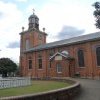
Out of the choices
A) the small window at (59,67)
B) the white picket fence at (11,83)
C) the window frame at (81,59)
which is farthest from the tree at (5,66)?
the white picket fence at (11,83)

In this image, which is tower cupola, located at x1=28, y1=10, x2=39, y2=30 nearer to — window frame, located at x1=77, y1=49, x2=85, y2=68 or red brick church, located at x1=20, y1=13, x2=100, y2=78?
red brick church, located at x1=20, y1=13, x2=100, y2=78

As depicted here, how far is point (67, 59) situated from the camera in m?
35.8

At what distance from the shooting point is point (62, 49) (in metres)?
39.1

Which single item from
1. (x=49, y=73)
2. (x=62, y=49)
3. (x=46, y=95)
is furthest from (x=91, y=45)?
(x=46, y=95)

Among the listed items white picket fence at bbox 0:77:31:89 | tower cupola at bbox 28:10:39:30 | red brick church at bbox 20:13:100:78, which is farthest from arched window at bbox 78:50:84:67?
tower cupola at bbox 28:10:39:30

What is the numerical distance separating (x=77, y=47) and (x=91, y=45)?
10.6 feet

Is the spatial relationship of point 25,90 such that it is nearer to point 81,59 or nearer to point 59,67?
point 81,59

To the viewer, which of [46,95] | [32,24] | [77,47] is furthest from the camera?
[32,24]

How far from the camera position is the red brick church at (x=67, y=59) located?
109ft

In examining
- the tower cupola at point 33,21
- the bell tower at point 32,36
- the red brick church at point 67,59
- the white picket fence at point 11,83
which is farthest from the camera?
the tower cupola at point 33,21

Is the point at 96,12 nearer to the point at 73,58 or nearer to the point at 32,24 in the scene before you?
the point at 73,58

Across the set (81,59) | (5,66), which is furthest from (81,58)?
(5,66)

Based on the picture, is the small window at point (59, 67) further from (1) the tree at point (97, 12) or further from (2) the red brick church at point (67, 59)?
(1) the tree at point (97, 12)

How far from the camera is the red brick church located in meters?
33.2
